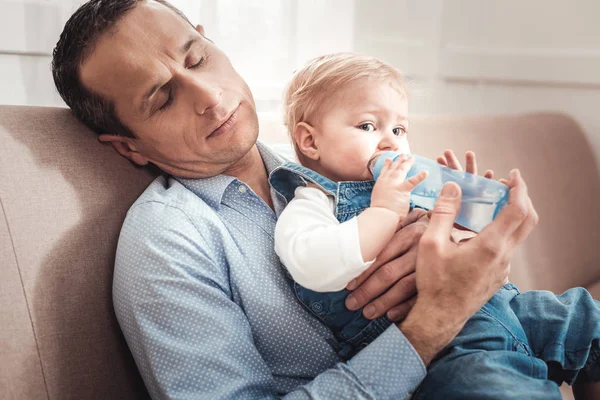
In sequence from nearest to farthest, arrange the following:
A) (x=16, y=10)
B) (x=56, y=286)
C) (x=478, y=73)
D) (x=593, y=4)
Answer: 1. (x=56, y=286)
2. (x=16, y=10)
3. (x=593, y=4)
4. (x=478, y=73)

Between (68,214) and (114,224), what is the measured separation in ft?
0.33

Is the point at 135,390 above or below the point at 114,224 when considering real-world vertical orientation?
below

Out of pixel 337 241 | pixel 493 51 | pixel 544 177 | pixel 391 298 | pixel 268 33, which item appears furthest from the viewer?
pixel 493 51

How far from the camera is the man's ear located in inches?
51.5

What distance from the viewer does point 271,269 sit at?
1.17m

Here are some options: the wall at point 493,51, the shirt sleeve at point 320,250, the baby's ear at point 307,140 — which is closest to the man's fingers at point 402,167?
the shirt sleeve at point 320,250

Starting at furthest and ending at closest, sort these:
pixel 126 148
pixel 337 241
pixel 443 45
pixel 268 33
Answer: pixel 443 45 → pixel 268 33 → pixel 126 148 → pixel 337 241

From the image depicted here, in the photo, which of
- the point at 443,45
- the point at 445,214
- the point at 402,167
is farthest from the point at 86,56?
the point at 443,45

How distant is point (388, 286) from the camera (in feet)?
3.64

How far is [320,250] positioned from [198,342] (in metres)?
0.27

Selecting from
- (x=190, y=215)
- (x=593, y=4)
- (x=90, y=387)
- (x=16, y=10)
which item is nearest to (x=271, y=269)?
(x=190, y=215)

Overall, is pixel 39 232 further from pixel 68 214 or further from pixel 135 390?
pixel 135 390

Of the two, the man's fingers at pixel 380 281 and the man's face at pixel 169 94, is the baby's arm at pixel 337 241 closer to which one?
the man's fingers at pixel 380 281

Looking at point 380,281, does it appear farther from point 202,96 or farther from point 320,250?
point 202,96
